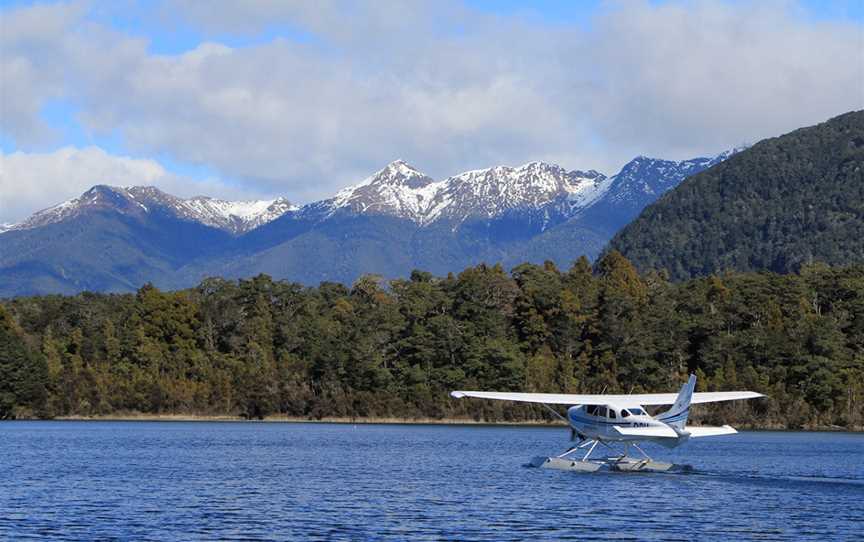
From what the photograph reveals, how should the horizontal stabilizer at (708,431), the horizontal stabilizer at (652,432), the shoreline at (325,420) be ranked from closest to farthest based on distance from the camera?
the horizontal stabilizer at (652,432), the horizontal stabilizer at (708,431), the shoreline at (325,420)

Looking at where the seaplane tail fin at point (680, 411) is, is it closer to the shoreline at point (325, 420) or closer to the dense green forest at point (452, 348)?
the dense green forest at point (452, 348)

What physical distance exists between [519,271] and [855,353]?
39.3 metres

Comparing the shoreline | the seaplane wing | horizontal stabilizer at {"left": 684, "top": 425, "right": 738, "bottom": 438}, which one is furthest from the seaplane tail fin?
the shoreline

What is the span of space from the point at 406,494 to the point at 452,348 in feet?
240

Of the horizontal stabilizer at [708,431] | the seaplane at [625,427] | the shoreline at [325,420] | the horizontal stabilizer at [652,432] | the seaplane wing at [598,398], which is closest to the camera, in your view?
the horizontal stabilizer at [652,432]

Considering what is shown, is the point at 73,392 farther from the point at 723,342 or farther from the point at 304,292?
the point at 723,342

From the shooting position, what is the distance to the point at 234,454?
6581 cm

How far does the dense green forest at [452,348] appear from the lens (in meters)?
108

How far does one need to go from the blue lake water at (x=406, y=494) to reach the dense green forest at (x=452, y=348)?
32010 mm

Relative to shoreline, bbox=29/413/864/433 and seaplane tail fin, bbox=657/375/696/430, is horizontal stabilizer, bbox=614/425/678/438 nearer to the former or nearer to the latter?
seaplane tail fin, bbox=657/375/696/430

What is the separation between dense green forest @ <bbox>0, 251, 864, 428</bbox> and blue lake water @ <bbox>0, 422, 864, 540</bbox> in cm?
3201

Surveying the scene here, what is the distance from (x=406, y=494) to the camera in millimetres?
44188

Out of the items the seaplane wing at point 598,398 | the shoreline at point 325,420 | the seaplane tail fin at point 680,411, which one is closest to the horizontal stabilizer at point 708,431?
the seaplane tail fin at point 680,411

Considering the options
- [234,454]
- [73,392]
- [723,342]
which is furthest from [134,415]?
[234,454]
